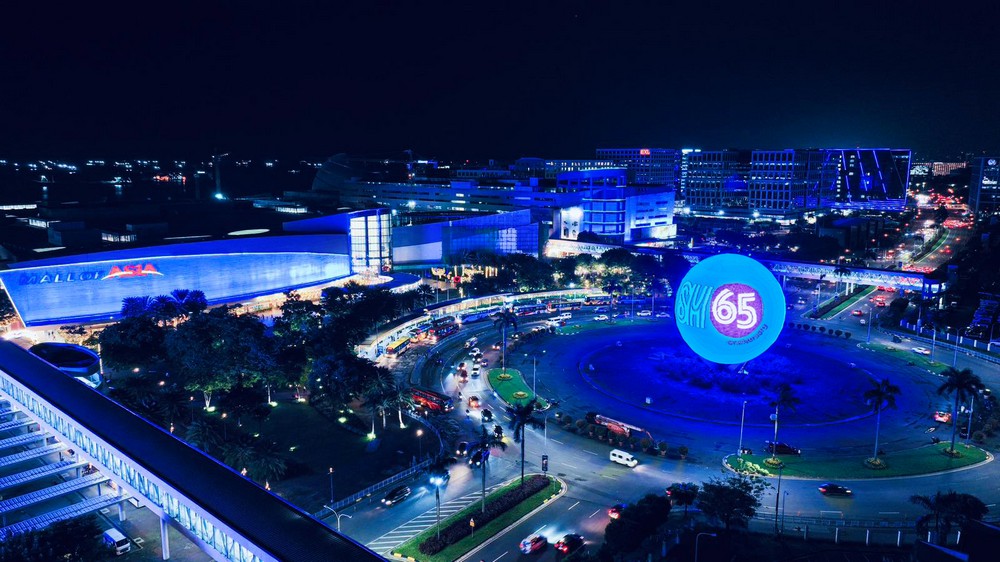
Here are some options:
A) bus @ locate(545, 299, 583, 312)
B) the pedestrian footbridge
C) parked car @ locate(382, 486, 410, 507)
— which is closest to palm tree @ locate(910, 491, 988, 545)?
parked car @ locate(382, 486, 410, 507)

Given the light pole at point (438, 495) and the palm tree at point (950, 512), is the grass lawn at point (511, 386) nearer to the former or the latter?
the light pole at point (438, 495)

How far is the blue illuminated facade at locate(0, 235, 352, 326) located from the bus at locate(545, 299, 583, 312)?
31.2m

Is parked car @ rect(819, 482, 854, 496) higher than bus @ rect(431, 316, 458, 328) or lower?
lower

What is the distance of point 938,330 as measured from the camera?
2849 inches

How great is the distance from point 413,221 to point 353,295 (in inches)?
1420

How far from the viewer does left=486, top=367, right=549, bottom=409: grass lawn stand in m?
52.3

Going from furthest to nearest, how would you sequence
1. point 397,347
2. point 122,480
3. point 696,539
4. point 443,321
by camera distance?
point 443,321 < point 397,347 < point 696,539 < point 122,480

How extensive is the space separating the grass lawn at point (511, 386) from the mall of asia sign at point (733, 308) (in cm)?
1423

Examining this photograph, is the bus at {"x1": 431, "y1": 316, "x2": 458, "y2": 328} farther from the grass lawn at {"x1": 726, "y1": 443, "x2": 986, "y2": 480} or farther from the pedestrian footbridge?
the grass lawn at {"x1": 726, "y1": 443, "x2": 986, "y2": 480}

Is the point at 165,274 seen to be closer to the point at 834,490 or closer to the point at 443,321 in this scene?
the point at 443,321

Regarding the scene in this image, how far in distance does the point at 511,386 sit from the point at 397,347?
630 inches

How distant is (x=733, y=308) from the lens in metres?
48.9

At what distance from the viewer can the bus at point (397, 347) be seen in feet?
213

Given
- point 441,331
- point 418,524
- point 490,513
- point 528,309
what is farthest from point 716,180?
point 418,524
